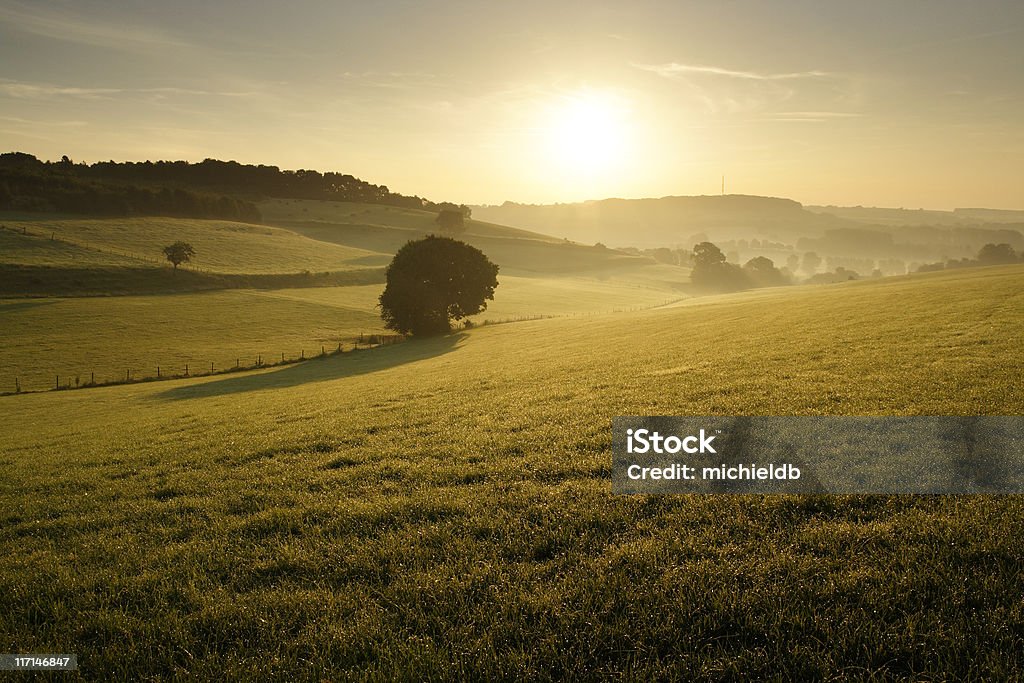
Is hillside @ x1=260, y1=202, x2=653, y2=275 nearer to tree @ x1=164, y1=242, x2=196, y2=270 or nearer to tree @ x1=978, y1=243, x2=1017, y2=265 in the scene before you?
tree @ x1=164, y1=242, x2=196, y2=270

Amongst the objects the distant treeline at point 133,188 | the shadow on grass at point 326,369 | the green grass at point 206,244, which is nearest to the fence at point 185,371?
the shadow on grass at point 326,369

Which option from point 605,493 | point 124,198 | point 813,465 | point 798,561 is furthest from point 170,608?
point 124,198

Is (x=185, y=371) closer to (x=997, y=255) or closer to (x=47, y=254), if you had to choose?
(x=47, y=254)

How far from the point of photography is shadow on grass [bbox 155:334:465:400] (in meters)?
31.7

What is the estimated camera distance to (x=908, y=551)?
5750 mm

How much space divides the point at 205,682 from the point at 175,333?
62962 mm

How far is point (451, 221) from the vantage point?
167000mm

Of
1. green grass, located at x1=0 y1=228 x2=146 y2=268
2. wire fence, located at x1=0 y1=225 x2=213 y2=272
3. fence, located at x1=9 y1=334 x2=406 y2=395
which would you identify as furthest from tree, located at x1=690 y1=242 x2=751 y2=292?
green grass, located at x1=0 y1=228 x2=146 y2=268

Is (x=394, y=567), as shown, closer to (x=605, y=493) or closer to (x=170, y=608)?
(x=170, y=608)

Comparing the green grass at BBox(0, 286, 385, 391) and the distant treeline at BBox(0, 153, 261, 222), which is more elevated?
the distant treeline at BBox(0, 153, 261, 222)

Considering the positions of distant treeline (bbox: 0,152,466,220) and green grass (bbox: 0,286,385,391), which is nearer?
green grass (bbox: 0,286,385,391)

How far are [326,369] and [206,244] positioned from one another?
81489 mm

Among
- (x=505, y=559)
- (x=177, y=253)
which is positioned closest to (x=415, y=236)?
(x=177, y=253)

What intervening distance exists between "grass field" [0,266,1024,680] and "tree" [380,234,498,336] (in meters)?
44.9
